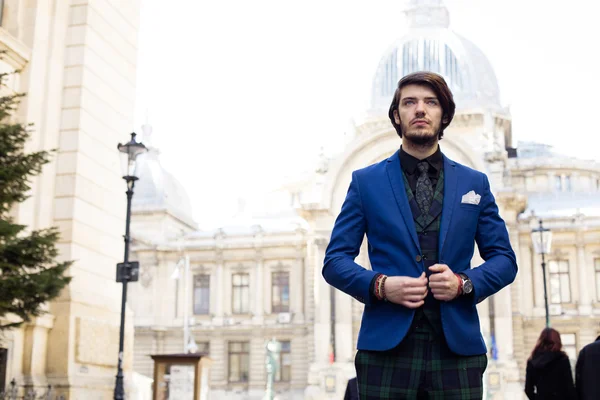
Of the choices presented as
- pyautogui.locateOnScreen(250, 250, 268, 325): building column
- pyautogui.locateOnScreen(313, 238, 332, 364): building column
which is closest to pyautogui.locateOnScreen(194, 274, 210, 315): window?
pyautogui.locateOnScreen(250, 250, 268, 325): building column

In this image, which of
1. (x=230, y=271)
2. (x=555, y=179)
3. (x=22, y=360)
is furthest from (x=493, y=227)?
(x=555, y=179)

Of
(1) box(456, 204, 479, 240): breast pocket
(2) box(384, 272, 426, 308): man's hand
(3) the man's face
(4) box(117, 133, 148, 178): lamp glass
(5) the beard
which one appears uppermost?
(4) box(117, 133, 148, 178): lamp glass

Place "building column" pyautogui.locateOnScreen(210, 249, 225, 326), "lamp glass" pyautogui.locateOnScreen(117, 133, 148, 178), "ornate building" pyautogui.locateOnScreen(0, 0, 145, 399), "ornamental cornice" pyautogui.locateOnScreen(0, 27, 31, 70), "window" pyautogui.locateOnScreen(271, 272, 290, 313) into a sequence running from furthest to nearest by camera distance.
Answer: "building column" pyautogui.locateOnScreen(210, 249, 225, 326), "window" pyautogui.locateOnScreen(271, 272, 290, 313), "lamp glass" pyautogui.locateOnScreen(117, 133, 148, 178), "ornate building" pyautogui.locateOnScreen(0, 0, 145, 399), "ornamental cornice" pyautogui.locateOnScreen(0, 27, 31, 70)

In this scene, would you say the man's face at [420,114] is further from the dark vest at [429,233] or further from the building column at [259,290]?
the building column at [259,290]

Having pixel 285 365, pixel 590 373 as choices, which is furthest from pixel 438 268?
pixel 285 365

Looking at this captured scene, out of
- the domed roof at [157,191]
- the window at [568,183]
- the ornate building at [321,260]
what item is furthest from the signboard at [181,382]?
the window at [568,183]

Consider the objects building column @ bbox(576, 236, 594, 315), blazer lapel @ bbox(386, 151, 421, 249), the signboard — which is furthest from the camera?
building column @ bbox(576, 236, 594, 315)

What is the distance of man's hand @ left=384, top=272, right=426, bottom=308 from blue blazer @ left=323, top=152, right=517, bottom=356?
0.07m

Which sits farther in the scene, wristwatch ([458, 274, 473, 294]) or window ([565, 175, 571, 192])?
window ([565, 175, 571, 192])

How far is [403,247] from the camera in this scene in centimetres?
337

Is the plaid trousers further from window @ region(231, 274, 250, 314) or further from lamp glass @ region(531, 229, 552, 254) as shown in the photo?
window @ region(231, 274, 250, 314)

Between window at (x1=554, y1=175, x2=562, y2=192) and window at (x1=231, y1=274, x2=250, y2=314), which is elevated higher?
window at (x1=554, y1=175, x2=562, y2=192)

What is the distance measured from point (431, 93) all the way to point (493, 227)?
0.59 metres

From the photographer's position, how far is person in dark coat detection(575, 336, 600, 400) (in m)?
8.62
